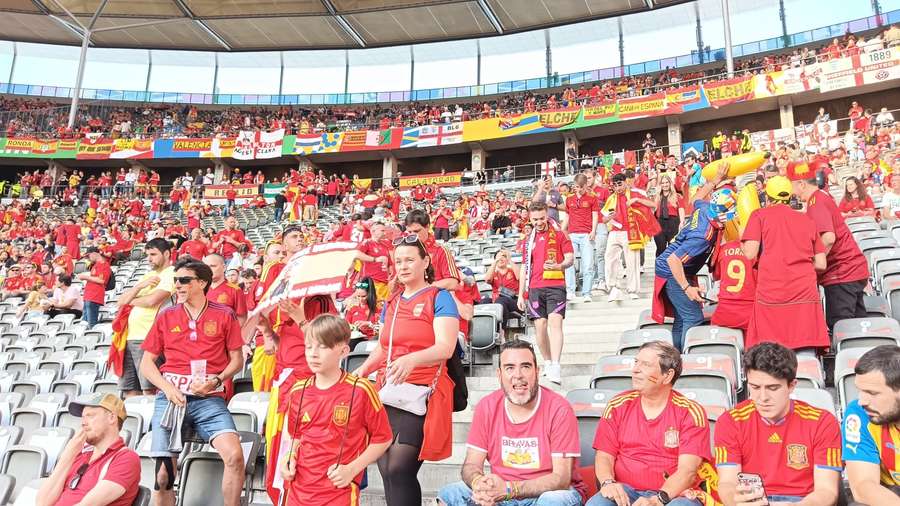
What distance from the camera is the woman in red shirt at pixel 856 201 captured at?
8219 millimetres

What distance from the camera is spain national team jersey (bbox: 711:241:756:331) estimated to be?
436cm

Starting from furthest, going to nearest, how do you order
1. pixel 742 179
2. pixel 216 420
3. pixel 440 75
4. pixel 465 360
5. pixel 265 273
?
pixel 440 75 → pixel 742 179 → pixel 465 360 → pixel 265 273 → pixel 216 420

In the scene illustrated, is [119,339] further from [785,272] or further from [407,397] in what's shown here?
[785,272]

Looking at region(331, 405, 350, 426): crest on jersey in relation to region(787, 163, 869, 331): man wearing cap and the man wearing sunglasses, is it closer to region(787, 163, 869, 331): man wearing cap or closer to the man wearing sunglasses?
the man wearing sunglasses

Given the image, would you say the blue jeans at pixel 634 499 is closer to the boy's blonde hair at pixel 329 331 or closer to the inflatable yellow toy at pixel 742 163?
the boy's blonde hair at pixel 329 331

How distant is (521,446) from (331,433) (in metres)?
0.87

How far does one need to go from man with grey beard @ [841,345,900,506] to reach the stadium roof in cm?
2486

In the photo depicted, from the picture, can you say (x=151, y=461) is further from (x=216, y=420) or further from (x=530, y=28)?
(x=530, y=28)

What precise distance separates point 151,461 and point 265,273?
1.52 meters

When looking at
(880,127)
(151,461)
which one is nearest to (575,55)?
(880,127)

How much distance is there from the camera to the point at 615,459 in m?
2.94

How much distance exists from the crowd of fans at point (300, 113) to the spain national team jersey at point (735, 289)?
20222 mm

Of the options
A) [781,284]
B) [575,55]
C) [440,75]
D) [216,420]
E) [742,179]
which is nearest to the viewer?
[216,420]

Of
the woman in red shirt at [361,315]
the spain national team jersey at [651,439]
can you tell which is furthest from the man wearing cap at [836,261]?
the woman in red shirt at [361,315]
